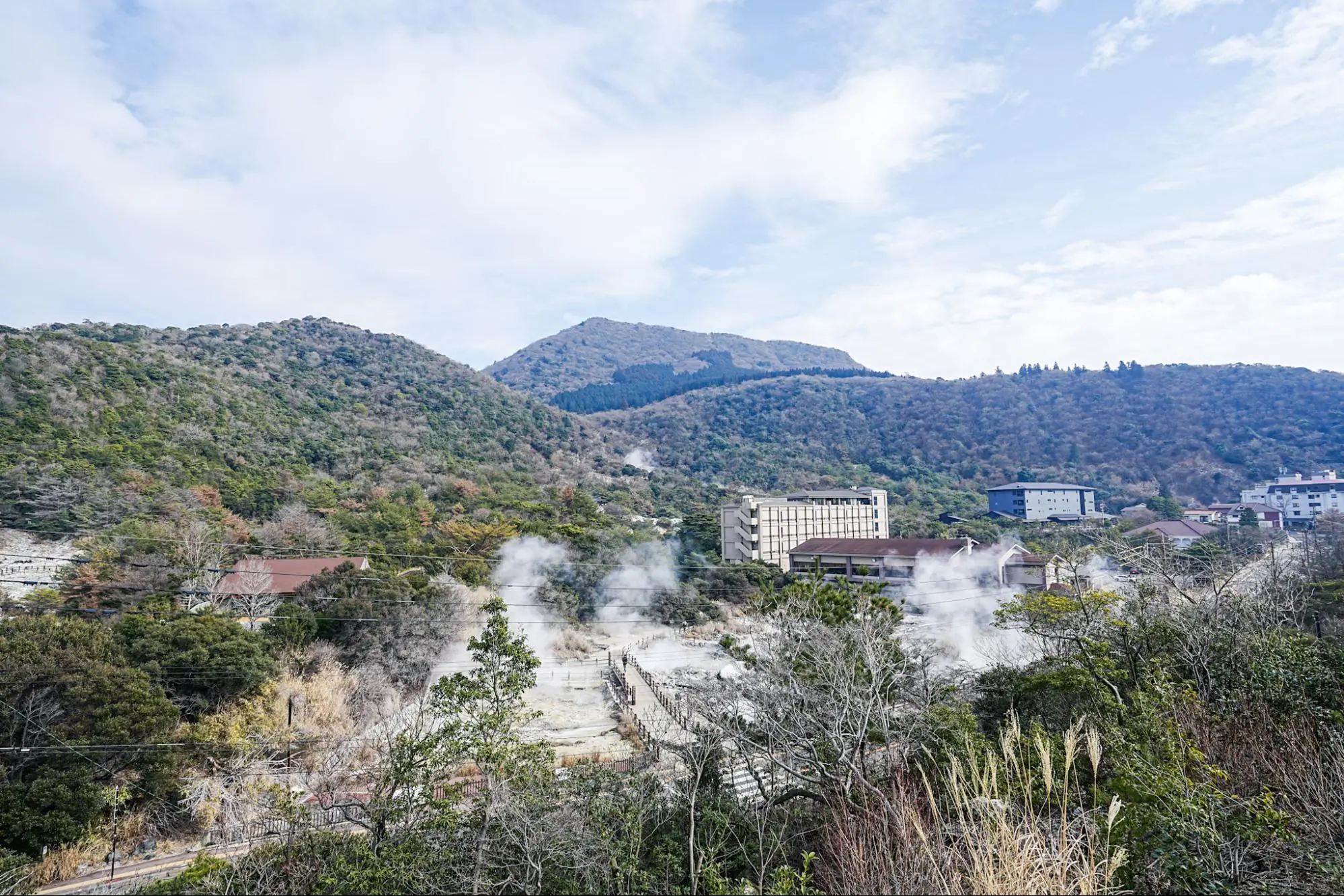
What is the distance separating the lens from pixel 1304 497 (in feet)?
145

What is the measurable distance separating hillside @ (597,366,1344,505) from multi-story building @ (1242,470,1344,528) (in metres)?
4.14

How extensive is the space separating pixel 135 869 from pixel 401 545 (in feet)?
52.2

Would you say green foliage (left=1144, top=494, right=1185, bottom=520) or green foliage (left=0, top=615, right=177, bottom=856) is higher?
green foliage (left=1144, top=494, right=1185, bottom=520)

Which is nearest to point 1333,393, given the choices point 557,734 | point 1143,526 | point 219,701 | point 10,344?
point 1143,526

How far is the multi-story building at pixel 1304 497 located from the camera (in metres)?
42.9

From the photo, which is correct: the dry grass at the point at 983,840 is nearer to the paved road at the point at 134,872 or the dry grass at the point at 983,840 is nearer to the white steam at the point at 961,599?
the paved road at the point at 134,872

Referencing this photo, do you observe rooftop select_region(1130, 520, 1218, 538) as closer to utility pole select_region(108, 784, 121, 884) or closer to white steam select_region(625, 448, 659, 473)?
white steam select_region(625, 448, 659, 473)

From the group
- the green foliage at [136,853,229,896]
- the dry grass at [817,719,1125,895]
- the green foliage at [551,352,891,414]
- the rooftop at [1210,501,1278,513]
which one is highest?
the green foliage at [551,352,891,414]

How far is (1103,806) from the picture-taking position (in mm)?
4996

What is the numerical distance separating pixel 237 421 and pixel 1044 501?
54117 mm

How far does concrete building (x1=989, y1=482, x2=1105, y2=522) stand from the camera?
4756cm

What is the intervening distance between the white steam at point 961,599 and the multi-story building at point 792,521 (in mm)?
7658

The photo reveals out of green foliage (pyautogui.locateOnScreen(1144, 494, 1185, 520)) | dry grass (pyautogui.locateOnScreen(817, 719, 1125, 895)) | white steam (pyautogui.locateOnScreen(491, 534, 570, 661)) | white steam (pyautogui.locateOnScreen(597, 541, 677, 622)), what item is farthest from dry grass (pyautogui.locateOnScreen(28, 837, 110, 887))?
green foliage (pyautogui.locateOnScreen(1144, 494, 1185, 520))

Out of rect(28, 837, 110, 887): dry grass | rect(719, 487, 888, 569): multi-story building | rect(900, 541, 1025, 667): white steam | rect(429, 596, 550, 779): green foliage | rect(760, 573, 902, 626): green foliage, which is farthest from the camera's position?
rect(719, 487, 888, 569): multi-story building
